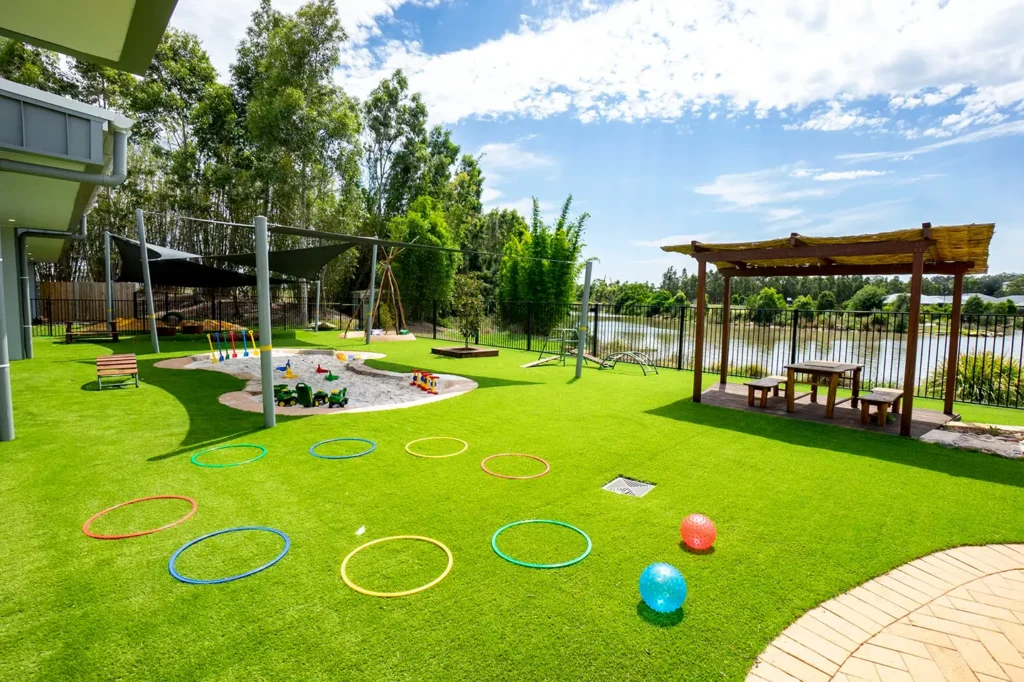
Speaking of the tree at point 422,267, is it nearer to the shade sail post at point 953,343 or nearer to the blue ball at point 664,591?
the shade sail post at point 953,343

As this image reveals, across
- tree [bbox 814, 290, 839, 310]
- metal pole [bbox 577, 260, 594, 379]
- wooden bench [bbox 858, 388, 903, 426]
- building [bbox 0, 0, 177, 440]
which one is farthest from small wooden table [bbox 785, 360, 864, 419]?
tree [bbox 814, 290, 839, 310]

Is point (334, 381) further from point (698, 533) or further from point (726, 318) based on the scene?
point (698, 533)

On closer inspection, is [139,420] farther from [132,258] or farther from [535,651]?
[132,258]

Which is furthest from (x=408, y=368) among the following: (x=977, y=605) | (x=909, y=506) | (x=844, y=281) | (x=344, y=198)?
(x=844, y=281)

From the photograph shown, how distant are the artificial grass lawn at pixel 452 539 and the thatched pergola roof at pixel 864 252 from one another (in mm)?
2247

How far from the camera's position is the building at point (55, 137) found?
8.14ft

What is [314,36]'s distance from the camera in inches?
863

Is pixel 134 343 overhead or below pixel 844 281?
below

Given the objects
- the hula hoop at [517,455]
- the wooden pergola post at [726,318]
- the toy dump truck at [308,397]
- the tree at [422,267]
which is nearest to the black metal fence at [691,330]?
the wooden pergola post at [726,318]

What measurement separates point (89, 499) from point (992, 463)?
7.86 m

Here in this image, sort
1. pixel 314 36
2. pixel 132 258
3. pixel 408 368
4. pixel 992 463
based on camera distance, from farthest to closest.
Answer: pixel 314 36 → pixel 132 258 → pixel 408 368 → pixel 992 463

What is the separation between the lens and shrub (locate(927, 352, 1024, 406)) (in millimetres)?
8688

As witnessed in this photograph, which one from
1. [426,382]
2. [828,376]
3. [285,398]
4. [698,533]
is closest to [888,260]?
[828,376]

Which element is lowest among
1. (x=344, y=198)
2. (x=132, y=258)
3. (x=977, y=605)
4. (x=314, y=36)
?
(x=977, y=605)
